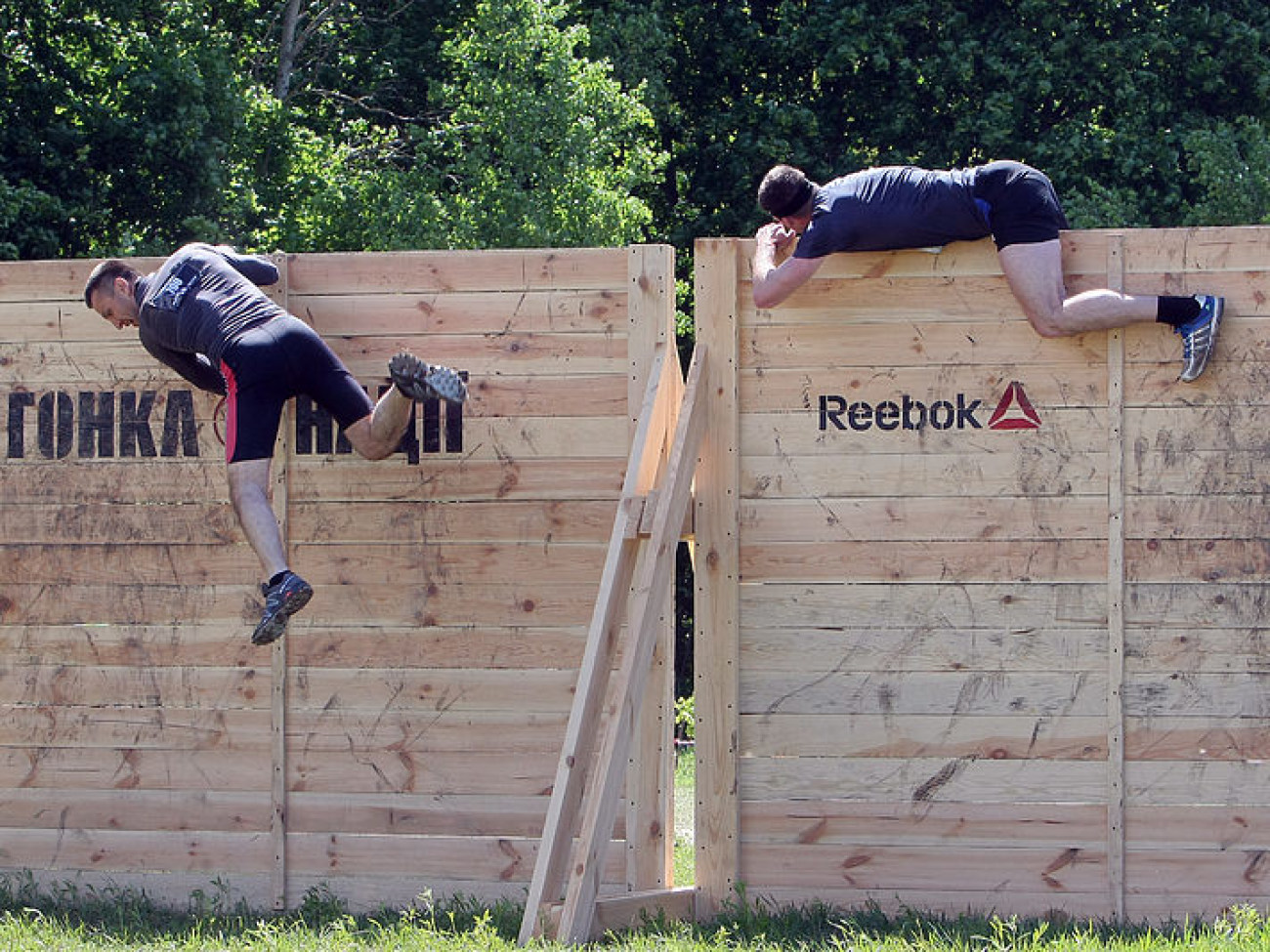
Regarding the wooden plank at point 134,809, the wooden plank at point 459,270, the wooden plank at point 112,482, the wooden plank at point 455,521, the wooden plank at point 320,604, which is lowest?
the wooden plank at point 134,809

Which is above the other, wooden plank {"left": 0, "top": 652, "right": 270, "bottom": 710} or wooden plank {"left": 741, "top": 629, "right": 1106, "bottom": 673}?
wooden plank {"left": 741, "top": 629, "right": 1106, "bottom": 673}

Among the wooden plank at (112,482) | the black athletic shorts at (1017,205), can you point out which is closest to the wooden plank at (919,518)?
the black athletic shorts at (1017,205)

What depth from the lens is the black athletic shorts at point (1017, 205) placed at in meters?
6.18

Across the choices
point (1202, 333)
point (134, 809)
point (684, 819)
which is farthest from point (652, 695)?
point (684, 819)

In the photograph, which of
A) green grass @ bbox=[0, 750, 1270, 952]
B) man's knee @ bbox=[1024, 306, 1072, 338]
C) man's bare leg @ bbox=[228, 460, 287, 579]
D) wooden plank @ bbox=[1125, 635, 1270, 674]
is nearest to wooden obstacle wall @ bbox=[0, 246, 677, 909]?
green grass @ bbox=[0, 750, 1270, 952]

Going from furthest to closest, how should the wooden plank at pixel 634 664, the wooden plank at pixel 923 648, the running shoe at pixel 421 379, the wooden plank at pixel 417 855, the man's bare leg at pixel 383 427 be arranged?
the wooden plank at pixel 417 855 < the man's bare leg at pixel 383 427 < the wooden plank at pixel 923 648 < the running shoe at pixel 421 379 < the wooden plank at pixel 634 664

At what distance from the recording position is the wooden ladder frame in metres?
5.58

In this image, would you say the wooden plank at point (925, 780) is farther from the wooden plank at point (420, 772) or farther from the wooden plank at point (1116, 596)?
the wooden plank at point (420, 772)

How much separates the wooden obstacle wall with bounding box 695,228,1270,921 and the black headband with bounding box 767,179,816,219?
20 cm

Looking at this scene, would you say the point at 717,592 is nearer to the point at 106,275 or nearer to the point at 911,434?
the point at 911,434

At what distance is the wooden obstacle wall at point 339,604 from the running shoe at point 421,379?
641 mm

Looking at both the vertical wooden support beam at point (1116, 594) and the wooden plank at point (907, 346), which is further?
the wooden plank at point (907, 346)

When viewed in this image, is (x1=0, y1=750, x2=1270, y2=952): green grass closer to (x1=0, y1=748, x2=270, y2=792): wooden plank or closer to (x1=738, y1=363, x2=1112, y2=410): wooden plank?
(x1=0, y1=748, x2=270, y2=792): wooden plank

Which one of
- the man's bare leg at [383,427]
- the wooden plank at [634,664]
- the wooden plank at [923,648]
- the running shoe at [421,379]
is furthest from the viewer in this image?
the man's bare leg at [383,427]
